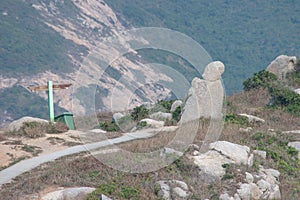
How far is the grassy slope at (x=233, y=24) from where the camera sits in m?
92.8

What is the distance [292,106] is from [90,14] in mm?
81068

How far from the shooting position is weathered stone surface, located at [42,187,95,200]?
63.8 feet

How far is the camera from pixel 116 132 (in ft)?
96.7

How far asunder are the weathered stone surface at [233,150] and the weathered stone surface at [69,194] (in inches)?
217

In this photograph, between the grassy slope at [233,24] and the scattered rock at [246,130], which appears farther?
the grassy slope at [233,24]

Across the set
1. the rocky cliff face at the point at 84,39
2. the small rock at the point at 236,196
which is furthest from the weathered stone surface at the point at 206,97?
the rocky cliff face at the point at 84,39

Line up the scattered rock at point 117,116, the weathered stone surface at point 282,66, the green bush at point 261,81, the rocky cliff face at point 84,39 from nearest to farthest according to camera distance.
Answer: the scattered rock at point 117,116
the green bush at point 261,81
the weathered stone surface at point 282,66
the rocky cliff face at point 84,39

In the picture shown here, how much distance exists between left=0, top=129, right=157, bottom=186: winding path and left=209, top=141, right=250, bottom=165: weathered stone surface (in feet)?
11.1

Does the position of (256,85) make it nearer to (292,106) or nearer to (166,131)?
(292,106)

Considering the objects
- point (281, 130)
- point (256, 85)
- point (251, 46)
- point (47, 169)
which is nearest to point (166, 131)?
point (281, 130)

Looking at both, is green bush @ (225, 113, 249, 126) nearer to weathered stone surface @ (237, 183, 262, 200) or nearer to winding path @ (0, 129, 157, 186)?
winding path @ (0, 129, 157, 186)

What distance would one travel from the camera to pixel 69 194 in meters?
19.6

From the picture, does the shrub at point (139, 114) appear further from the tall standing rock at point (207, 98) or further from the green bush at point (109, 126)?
the tall standing rock at point (207, 98)

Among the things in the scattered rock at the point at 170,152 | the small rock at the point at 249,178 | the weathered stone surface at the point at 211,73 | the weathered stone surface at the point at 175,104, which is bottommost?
the small rock at the point at 249,178
